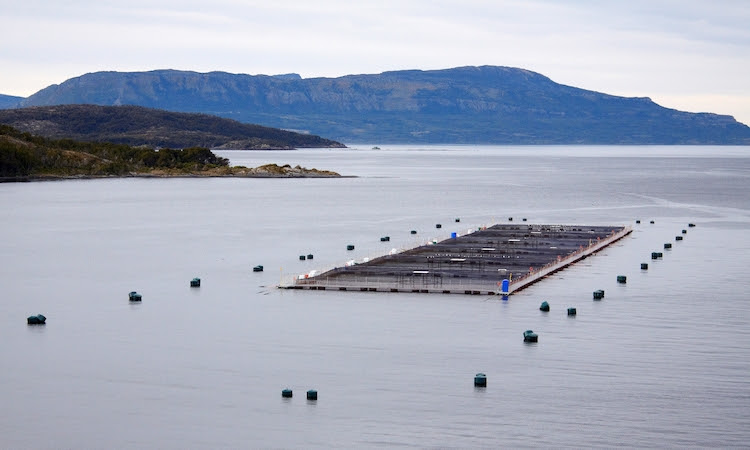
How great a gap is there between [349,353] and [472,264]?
25844 mm

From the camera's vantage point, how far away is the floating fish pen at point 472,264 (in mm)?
62188

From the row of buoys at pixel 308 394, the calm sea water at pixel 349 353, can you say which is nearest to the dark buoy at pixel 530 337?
the calm sea water at pixel 349 353

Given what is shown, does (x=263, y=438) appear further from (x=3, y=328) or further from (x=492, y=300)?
(x=492, y=300)

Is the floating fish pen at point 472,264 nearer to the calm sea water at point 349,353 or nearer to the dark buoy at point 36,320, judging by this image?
the calm sea water at point 349,353

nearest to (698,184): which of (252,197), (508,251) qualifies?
(252,197)

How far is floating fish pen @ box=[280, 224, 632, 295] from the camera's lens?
6219 centimetres

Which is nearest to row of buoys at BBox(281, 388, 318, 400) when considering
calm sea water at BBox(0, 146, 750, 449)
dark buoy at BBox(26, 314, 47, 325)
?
calm sea water at BBox(0, 146, 750, 449)

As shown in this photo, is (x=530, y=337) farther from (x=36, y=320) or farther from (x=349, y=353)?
(x=36, y=320)

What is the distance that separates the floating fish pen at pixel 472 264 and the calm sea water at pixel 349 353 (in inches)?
58.1

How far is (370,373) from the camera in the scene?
140 ft

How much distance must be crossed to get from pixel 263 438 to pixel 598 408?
1095 centimetres

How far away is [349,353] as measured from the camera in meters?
46.2

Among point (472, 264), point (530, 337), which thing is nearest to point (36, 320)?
point (530, 337)

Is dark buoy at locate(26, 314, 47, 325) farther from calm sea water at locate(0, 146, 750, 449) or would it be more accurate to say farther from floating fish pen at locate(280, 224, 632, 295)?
floating fish pen at locate(280, 224, 632, 295)
